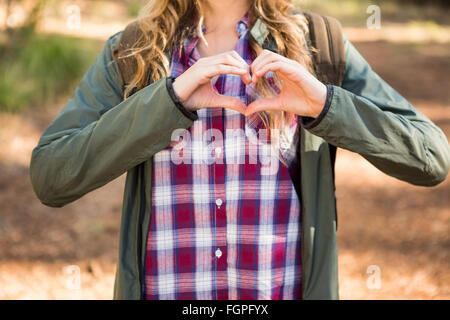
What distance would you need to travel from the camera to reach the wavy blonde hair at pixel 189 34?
1907 millimetres

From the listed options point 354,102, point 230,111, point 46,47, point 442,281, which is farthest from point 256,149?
point 46,47

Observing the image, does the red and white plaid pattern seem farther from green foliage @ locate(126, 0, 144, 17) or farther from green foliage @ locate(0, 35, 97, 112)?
green foliage @ locate(126, 0, 144, 17)

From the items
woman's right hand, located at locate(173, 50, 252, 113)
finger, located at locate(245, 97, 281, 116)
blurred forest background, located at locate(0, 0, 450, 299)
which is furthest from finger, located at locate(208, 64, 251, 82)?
blurred forest background, located at locate(0, 0, 450, 299)

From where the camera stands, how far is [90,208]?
5.44m

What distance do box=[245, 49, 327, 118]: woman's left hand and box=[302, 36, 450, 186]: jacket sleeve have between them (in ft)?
0.13

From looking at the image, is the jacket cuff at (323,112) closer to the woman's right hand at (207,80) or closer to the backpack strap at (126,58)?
the woman's right hand at (207,80)

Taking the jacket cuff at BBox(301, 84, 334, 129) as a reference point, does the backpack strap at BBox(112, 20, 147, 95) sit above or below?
above

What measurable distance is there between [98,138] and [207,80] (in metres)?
0.38

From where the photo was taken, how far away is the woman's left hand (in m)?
1.66

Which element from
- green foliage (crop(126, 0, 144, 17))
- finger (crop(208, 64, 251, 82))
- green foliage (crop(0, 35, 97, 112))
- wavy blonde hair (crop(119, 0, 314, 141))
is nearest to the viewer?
finger (crop(208, 64, 251, 82))

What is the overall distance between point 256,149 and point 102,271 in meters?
2.74

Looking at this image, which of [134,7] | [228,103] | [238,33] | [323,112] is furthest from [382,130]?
[134,7]

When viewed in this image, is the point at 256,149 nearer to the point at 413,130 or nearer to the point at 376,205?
the point at 413,130

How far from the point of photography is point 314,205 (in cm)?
192
